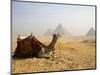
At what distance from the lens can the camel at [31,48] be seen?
238 centimetres

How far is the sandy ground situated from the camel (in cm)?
4

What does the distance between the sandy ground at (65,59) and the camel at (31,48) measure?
0.04 m

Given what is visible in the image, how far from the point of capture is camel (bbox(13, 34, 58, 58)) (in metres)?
2.38

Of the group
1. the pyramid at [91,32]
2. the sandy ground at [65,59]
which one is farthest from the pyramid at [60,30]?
the pyramid at [91,32]

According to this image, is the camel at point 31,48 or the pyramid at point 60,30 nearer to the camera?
the camel at point 31,48

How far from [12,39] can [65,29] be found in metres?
0.64

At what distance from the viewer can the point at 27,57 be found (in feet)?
7.89

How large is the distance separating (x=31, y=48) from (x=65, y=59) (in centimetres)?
43

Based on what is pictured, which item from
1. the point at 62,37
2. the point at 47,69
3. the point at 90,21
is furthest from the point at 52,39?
the point at 90,21

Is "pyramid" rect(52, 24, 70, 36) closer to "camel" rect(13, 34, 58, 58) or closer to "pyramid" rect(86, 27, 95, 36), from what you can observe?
"camel" rect(13, 34, 58, 58)

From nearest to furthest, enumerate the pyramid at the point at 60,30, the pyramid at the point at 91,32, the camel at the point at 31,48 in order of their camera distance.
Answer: the camel at the point at 31,48 → the pyramid at the point at 60,30 → the pyramid at the point at 91,32

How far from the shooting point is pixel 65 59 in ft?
8.38

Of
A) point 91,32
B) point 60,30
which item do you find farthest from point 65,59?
point 91,32

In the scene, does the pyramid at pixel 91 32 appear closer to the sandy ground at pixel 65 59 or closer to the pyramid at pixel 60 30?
the sandy ground at pixel 65 59
